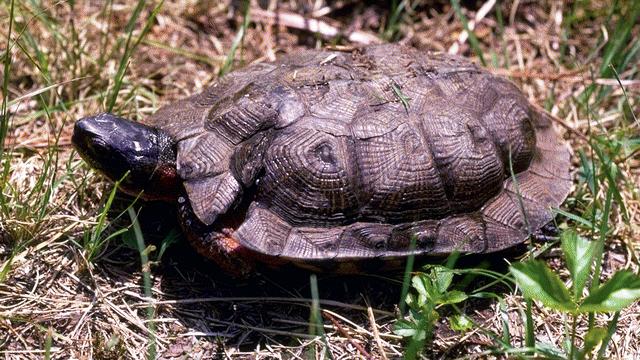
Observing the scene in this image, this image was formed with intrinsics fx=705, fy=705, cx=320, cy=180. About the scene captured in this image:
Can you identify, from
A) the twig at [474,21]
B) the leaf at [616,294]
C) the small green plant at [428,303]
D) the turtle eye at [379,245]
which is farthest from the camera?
the twig at [474,21]

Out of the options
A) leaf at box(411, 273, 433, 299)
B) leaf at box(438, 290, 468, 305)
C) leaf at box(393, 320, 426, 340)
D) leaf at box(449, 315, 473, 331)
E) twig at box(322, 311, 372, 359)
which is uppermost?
leaf at box(411, 273, 433, 299)

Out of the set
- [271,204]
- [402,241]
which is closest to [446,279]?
[402,241]

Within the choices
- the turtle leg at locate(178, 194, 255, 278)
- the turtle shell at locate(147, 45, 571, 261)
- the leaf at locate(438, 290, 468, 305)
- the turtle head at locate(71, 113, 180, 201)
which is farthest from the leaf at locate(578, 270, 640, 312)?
the turtle head at locate(71, 113, 180, 201)

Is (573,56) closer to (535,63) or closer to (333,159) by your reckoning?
(535,63)

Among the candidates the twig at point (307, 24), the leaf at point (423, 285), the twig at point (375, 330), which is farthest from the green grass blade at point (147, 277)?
the twig at point (307, 24)

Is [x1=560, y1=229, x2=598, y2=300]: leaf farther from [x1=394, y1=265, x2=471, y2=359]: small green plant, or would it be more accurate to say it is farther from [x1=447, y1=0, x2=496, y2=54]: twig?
[x1=447, y1=0, x2=496, y2=54]: twig

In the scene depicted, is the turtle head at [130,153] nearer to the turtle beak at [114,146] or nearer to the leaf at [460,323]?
the turtle beak at [114,146]
